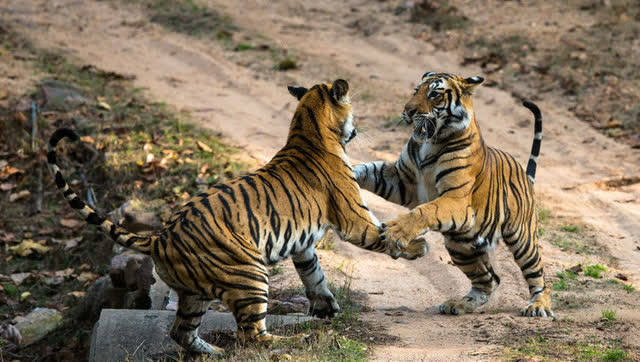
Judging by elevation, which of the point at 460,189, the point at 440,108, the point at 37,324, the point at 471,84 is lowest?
the point at 37,324

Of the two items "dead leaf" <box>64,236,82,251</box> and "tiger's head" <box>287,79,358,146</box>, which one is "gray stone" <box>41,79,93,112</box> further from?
"tiger's head" <box>287,79,358,146</box>

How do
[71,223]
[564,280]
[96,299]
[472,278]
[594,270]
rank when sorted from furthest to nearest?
[71,223] → [96,299] → [594,270] → [564,280] → [472,278]

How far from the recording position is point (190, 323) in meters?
4.84

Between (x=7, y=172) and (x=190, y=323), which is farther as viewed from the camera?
(x=7, y=172)

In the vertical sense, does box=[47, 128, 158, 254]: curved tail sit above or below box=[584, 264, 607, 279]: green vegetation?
above

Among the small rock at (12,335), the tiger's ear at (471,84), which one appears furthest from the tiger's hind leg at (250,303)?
the small rock at (12,335)

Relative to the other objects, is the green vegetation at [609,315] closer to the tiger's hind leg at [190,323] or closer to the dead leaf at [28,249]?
the tiger's hind leg at [190,323]

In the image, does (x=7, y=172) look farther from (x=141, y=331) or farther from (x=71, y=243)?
(x=141, y=331)

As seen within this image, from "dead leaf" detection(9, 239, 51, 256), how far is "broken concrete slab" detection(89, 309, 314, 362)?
11.5 feet

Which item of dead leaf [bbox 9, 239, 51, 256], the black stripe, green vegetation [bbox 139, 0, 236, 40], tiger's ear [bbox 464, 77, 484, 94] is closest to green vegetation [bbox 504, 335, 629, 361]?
the black stripe

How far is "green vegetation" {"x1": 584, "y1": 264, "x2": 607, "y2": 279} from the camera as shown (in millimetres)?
6884

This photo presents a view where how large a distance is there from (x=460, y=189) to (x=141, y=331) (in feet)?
7.99

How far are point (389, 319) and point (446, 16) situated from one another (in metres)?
9.66

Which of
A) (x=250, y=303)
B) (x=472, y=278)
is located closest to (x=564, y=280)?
(x=472, y=278)
